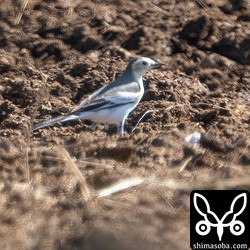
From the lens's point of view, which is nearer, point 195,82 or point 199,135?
point 199,135

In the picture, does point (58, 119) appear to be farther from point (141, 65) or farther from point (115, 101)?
point (141, 65)

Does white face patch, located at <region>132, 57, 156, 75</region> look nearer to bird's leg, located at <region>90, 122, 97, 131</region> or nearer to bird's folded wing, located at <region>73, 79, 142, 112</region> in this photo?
bird's folded wing, located at <region>73, 79, 142, 112</region>

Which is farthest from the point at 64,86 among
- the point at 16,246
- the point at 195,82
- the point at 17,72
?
the point at 16,246

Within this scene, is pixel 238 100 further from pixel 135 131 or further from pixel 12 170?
pixel 12 170

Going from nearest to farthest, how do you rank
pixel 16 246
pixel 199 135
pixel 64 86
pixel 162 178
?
pixel 16 246 → pixel 162 178 → pixel 199 135 → pixel 64 86

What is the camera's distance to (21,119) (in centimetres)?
1281

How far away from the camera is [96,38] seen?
45.6ft

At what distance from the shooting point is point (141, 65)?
1310 cm

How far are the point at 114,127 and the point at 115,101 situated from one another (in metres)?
0.43

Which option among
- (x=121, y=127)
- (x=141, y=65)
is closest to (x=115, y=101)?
(x=121, y=127)

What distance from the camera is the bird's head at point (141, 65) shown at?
1309cm

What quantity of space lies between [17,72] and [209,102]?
2.14 metres

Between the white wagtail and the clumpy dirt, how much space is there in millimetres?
233

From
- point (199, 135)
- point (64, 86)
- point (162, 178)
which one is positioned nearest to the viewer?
point (162, 178)
